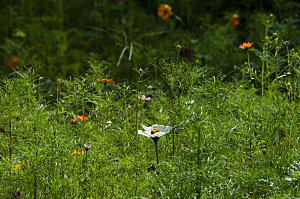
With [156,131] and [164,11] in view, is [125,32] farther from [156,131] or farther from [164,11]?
[156,131]

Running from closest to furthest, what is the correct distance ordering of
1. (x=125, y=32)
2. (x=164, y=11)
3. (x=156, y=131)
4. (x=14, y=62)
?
(x=156, y=131), (x=14, y=62), (x=164, y=11), (x=125, y=32)

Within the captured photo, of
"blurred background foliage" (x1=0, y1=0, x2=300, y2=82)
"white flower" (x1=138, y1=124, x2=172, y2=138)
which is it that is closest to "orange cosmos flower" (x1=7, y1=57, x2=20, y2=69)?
"blurred background foliage" (x1=0, y1=0, x2=300, y2=82)

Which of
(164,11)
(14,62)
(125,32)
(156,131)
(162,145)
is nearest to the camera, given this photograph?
(156,131)

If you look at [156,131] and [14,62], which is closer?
[156,131]

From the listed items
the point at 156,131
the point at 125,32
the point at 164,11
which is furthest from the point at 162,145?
the point at 125,32

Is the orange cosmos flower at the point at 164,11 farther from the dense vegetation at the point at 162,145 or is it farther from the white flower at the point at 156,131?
the white flower at the point at 156,131

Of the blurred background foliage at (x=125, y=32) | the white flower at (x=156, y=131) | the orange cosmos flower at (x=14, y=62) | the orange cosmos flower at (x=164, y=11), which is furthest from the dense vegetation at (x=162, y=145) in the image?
the orange cosmos flower at (x=164, y=11)

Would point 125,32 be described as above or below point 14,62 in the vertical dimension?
above

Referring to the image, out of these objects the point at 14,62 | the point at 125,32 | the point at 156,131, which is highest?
the point at 156,131

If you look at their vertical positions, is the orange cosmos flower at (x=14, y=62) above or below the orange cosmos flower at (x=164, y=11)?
below

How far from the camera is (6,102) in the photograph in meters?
1.73

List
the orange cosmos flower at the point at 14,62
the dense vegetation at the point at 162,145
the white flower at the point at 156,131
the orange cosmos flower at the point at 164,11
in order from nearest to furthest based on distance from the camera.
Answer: the dense vegetation at the point at 162,145 → the white flower at the point at 156,131 → the orange cosmos flower at the point at 14,62 → the orange cosmos flower at the point at 164,11

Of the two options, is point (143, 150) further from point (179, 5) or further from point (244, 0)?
point (244, 0)

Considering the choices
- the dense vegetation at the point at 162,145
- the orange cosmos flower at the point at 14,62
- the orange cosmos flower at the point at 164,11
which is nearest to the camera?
the dense vegetation at the point at 162,145
